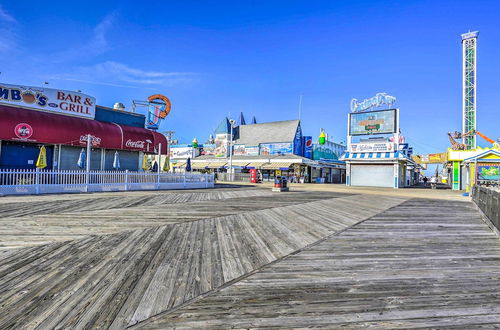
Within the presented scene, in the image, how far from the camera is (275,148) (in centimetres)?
3984

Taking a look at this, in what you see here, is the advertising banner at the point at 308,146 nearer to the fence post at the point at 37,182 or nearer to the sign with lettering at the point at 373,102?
the sign with lettering at the point at 373,102

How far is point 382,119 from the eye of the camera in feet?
104

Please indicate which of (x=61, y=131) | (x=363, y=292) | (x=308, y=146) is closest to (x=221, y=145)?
(x=308, y=146)

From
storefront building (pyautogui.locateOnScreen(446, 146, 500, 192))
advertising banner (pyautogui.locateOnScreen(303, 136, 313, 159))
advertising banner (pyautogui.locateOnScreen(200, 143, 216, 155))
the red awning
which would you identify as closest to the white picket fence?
the red awning

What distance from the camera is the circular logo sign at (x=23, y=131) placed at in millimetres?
13961

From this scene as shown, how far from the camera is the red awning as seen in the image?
13847 mm

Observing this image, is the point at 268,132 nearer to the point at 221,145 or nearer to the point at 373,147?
the point at 221,145

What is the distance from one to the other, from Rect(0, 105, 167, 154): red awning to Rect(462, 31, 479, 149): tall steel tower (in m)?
55.5

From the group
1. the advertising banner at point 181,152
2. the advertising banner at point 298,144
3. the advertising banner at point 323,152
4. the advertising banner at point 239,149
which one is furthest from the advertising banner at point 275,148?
the advertising banner at point 181,152

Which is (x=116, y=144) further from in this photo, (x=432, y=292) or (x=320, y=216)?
(x=432, y=292)

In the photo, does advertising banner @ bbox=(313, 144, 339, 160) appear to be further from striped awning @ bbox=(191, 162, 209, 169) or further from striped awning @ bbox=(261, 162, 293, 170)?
striped awning @ bbox=(191, 162, 209, 169)

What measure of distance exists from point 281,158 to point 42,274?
35.0m

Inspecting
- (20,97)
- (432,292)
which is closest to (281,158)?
(20,97)

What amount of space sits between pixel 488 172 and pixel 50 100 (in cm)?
3399
